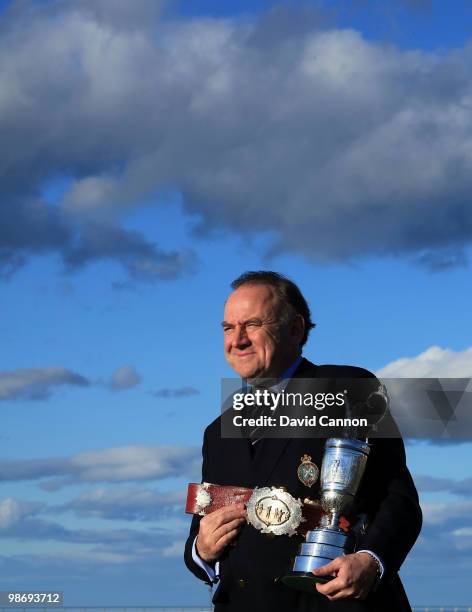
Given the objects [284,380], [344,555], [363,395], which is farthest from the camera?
[284,380]

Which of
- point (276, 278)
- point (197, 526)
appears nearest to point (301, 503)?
point (197, 526)

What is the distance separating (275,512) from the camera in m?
9.16

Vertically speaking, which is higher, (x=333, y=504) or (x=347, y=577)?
(x=333, y=504)

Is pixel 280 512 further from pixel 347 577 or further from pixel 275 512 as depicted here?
pixel 347 577

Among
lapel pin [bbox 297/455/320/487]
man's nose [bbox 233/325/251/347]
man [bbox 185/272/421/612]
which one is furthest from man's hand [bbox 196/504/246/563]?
man's nose [bbox 233/325/251/347]

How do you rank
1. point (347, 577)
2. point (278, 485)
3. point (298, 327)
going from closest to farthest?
point (347, 577) < point (278, 485) < point (298, 327)

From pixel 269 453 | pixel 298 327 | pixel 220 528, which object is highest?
pixel 298 327

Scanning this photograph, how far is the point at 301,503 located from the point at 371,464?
69cm

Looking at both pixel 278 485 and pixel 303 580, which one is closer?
pixel 303 580

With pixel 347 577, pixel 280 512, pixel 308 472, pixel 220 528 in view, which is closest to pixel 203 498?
pixel 220 528

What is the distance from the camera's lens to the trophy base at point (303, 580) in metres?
8.52

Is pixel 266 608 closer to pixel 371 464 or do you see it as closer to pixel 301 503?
pixel 301 503

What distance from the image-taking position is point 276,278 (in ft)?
33.1

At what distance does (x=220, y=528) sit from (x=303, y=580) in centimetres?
101
